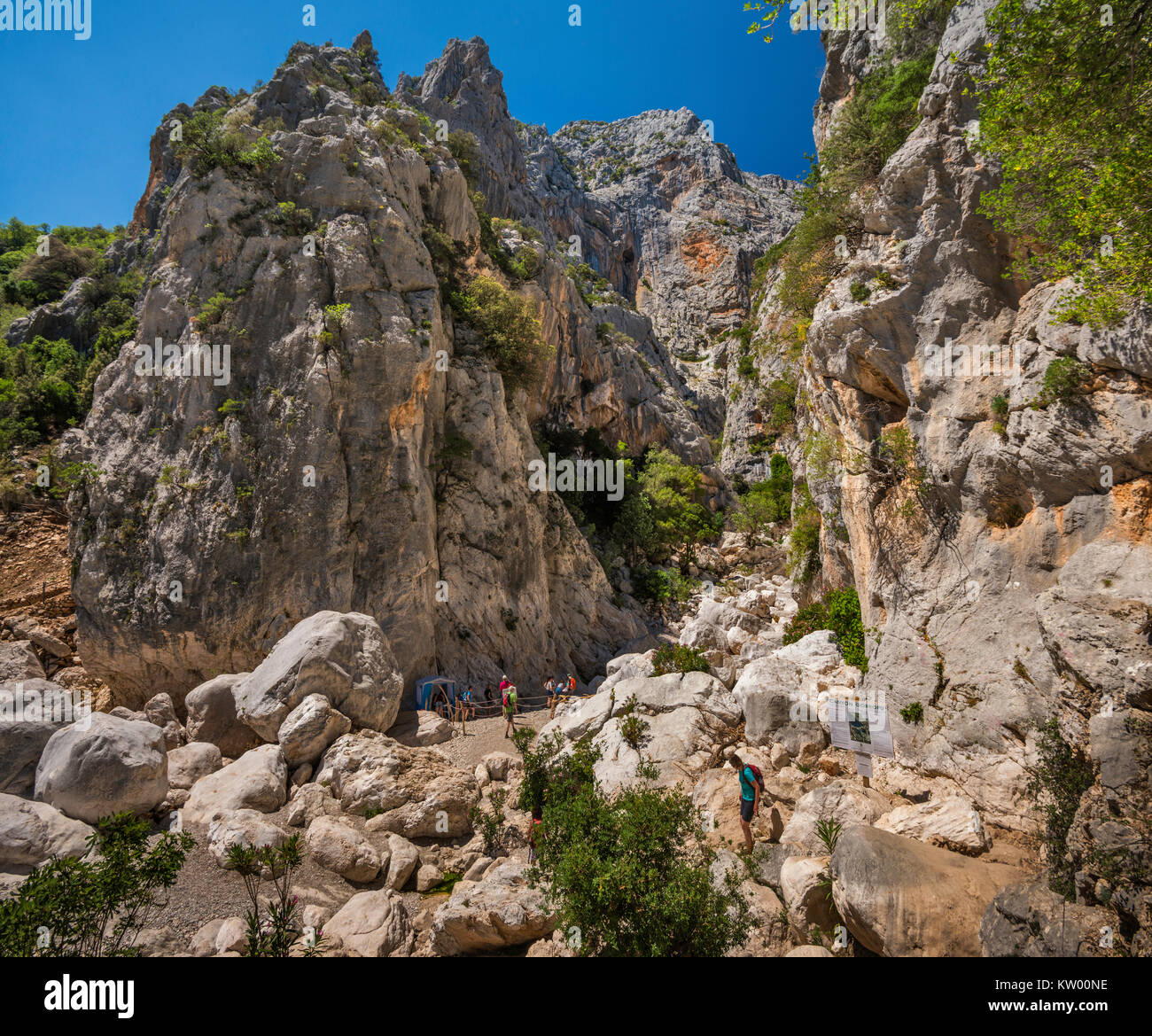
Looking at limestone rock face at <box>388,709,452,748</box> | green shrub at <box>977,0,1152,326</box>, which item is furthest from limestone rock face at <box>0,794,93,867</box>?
green shrub at <box>977,0,1152,326</box>

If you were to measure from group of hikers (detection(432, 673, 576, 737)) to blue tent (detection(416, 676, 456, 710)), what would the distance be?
5.7 inches

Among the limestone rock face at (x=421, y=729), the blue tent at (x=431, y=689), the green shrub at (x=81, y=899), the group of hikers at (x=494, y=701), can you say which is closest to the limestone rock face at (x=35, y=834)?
the green shrub at (x=81, y=899)

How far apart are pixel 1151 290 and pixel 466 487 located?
73.4 feet

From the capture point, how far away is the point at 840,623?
1620 cm

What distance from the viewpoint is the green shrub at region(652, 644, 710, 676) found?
1577 cm

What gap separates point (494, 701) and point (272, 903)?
13340 millimetres

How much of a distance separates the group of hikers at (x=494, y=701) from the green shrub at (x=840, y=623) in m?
9.19

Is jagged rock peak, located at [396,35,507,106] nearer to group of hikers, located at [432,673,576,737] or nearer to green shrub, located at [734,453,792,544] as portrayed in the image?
green shrub, located at [734,453,792,544]

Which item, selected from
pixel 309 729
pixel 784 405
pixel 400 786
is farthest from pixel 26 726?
pixel 784 405

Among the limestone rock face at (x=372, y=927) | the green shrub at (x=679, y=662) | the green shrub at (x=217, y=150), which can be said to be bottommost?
the limestone rock face at (x=372, y=927)

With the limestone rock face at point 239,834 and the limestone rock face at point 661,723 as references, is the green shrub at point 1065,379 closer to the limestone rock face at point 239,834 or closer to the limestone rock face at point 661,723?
the limestone rock face at point 661,723

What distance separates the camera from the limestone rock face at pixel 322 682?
13.7 metres
